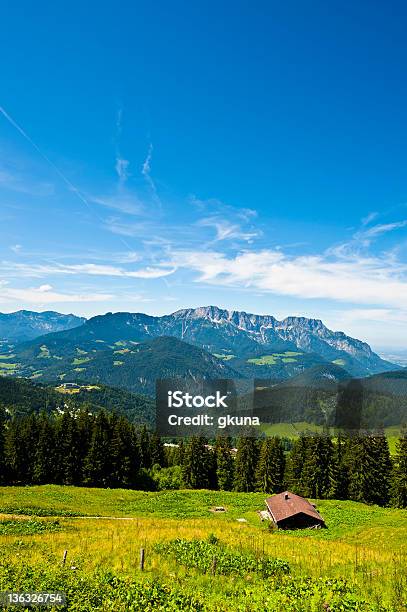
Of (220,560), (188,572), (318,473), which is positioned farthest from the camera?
(318,473)

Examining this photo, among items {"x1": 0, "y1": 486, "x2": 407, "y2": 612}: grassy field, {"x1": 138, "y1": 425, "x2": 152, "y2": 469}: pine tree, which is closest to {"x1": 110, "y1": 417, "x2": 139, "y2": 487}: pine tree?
{"x1": 138, "y1": 425, "x2": 152, "y2": 469}: pine tree

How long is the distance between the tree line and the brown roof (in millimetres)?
25525

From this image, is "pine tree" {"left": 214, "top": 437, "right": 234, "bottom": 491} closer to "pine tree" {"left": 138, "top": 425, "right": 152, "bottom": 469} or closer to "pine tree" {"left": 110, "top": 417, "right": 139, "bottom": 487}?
"pine tree" {"left": 110, "top": 417, "right": 139, "bottom": 487}

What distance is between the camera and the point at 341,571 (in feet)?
58.0

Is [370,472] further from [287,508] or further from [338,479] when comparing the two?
[287,508]

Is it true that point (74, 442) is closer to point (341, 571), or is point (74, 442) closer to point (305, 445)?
point (305, 445)

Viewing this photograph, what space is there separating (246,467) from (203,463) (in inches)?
371

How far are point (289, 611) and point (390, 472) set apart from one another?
242 feet

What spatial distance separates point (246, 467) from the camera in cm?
8012

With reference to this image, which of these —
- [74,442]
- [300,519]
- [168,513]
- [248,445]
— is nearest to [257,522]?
[300,519]

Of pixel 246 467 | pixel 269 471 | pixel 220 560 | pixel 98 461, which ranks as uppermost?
pixel 220 560

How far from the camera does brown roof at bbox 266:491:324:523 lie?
4616 cm

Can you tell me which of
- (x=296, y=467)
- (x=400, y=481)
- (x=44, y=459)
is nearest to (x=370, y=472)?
(x=400, y=481)

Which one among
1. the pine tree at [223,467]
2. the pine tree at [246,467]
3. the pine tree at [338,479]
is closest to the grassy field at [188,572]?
the pine tree at [338,479]
